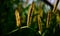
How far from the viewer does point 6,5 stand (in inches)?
47.8

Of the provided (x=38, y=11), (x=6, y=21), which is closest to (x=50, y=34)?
(x=38, y=11)

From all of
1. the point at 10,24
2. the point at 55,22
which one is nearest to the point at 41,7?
the point at 55,22

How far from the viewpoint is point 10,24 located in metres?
1.10

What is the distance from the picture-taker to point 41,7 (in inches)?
45.7

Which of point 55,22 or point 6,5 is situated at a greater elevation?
point 6,5

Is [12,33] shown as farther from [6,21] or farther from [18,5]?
→ [18,5]

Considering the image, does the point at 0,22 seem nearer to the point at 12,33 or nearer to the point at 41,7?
the point at 12,33

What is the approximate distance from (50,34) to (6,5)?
413 millimetres

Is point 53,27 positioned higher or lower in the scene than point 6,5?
lower

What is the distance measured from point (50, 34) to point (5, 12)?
0.38 m

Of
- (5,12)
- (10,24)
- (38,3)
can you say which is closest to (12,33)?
(10,24)

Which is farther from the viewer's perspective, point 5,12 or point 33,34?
point 5,12

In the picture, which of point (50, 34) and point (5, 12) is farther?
point (5, 12)

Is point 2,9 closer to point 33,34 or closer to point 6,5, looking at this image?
point 6,5
